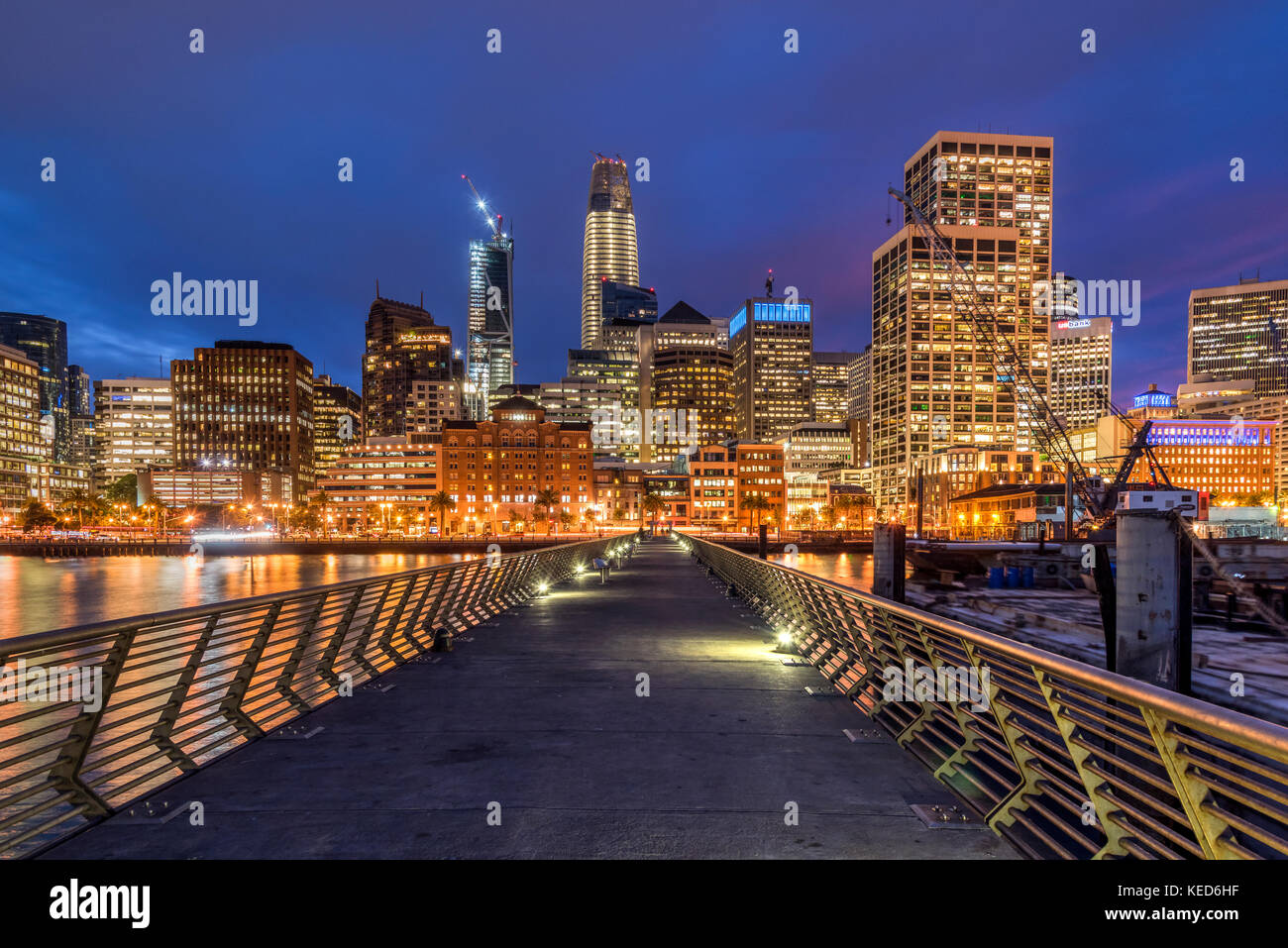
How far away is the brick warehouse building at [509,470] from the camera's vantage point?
18350 cm

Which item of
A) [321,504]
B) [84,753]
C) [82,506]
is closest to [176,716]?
[84,753]

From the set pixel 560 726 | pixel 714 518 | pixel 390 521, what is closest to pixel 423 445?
pixel 390 521

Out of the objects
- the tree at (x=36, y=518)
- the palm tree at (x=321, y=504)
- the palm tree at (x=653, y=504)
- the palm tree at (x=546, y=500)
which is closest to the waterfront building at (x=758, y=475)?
the palm tree at (x=653, y=504)

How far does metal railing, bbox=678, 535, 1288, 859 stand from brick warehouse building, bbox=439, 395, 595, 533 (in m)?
174

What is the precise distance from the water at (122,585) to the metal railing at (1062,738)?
25.0 meters

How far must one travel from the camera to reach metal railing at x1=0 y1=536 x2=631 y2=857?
16.4ft

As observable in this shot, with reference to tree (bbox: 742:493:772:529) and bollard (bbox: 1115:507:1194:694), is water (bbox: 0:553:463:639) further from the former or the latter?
tree (bbox: 742:493:772:529)

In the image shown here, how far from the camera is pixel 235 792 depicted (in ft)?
19.0

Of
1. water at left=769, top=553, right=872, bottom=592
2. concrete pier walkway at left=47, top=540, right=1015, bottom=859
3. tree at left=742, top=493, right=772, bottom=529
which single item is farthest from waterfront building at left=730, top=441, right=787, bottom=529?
concrete pier walkway at left=47, top=540, right=1015, bottom=859

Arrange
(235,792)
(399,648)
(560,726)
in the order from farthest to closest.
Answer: (399,648) < (560,726) < (235,792)

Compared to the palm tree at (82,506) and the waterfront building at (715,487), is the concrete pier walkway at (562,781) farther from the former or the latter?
the palm tree at (82,506)
